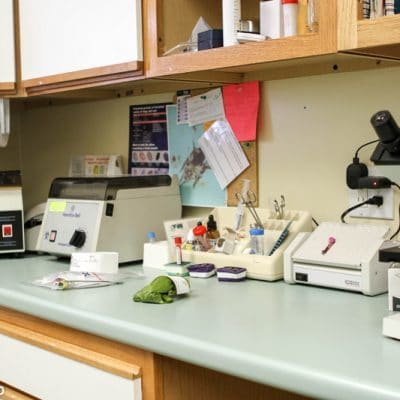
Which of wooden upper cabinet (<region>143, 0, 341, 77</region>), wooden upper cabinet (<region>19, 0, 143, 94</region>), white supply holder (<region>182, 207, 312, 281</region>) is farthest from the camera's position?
wooden upper cabinet (<region>19, 0, 143, 94</region>)

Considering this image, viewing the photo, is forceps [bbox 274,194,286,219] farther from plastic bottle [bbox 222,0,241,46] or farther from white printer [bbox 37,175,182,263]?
plastic bottle [bbox 222,0,241,46]

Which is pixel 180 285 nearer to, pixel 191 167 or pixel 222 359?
pixel 222 359

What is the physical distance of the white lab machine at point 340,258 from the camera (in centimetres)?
138

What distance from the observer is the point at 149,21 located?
5.36ft

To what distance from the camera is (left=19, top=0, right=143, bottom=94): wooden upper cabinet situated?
1.66 metres

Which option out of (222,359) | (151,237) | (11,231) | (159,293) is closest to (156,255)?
(151,237)

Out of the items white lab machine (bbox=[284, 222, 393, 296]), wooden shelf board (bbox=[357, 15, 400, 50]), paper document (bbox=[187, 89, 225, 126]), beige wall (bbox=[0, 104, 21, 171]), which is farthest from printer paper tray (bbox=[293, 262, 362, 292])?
beige wall (bbox=[0, 104, 21, 171])

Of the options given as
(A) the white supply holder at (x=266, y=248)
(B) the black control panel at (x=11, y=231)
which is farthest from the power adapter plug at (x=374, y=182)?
(B) the black control panel at (x=11, y=231)

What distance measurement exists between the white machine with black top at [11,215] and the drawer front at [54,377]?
1.65 ft

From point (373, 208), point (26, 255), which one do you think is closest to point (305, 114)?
point (373, 208)

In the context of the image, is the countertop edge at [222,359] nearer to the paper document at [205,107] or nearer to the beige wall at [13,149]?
the paper document at [205,107]

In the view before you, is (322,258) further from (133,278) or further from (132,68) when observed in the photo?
(132,68)

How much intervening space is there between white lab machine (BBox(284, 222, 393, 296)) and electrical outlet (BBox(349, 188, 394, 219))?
91 mm

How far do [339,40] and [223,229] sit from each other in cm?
72
